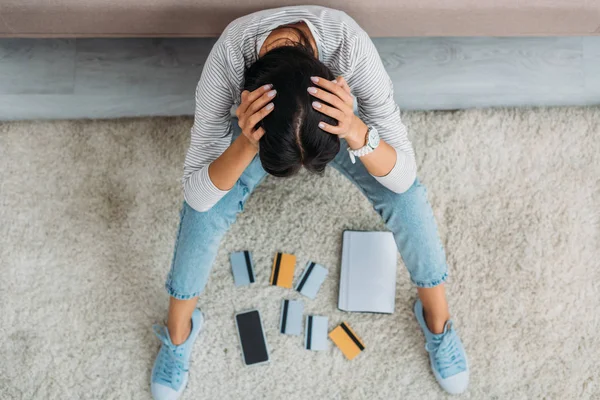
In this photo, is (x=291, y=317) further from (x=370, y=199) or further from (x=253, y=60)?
(x=253, y=60)

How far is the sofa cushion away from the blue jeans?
24 centimetres

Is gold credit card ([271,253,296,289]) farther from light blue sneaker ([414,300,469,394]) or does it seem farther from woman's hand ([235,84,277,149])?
woman's hand ([235,84,277,149])

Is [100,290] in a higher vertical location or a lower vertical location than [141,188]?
lower

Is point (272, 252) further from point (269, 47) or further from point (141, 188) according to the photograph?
point (269, 47)

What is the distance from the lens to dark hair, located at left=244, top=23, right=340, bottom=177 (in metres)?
0.74

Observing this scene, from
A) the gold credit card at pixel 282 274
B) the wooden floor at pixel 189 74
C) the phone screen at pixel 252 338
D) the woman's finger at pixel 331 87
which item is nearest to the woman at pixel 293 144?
the woman's finger at pixel 331 87

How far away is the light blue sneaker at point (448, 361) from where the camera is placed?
1271 mm

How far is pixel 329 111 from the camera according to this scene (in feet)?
2.47

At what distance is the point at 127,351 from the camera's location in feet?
4.35

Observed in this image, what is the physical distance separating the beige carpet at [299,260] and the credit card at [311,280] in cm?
2

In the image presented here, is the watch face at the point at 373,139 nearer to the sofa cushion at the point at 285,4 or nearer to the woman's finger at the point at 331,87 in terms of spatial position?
the woman's finger at the point at 331,87

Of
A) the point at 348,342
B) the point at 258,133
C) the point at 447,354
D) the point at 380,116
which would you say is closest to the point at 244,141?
the point at 258,133

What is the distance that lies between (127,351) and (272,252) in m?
0.45

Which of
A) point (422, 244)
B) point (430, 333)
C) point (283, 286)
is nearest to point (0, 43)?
point (283, 286)
